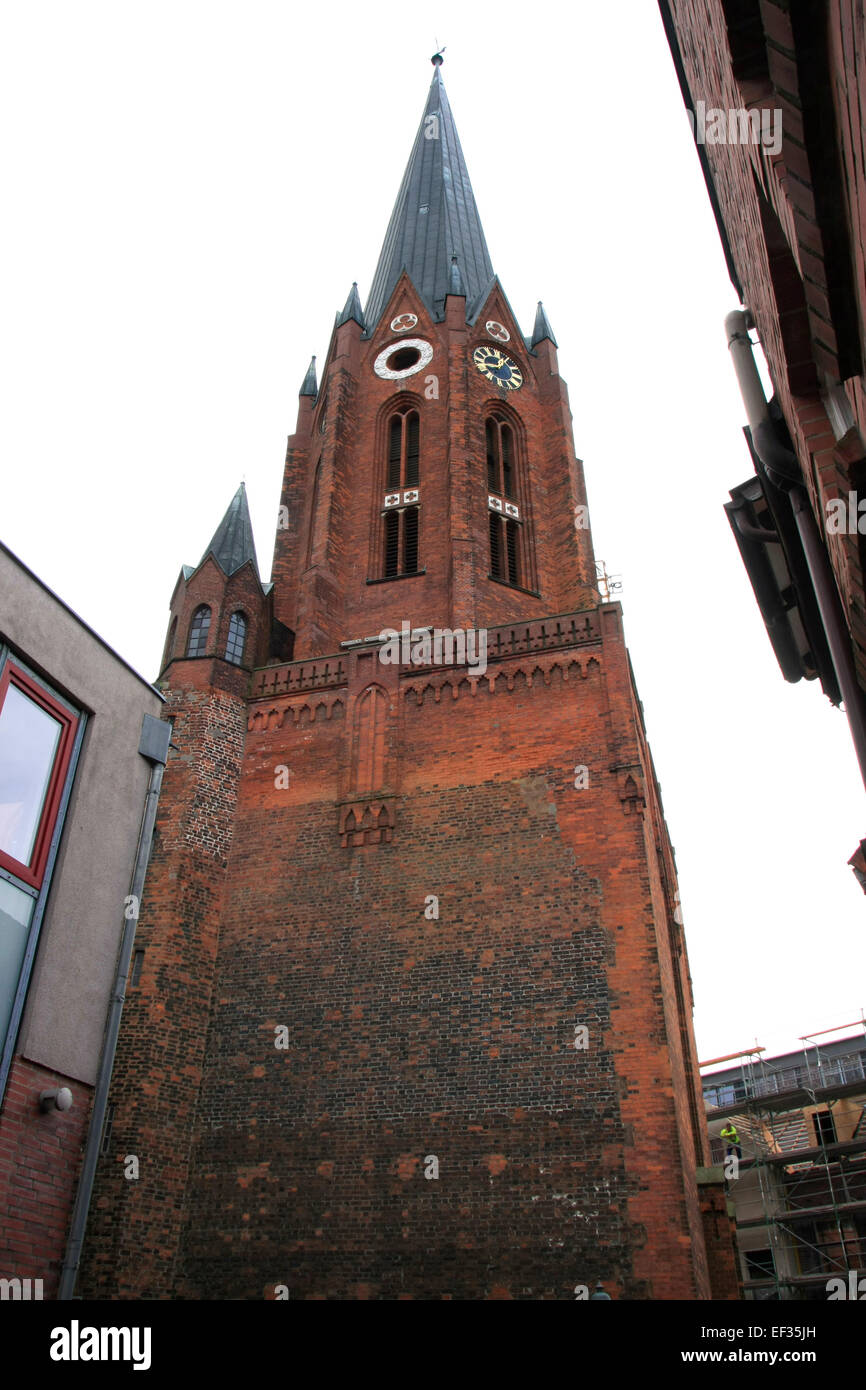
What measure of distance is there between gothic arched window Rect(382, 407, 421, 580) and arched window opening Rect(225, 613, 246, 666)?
381 cm

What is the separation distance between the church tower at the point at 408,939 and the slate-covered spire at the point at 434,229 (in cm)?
783

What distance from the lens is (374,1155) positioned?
18.0m

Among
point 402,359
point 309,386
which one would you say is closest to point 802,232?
point 402,359

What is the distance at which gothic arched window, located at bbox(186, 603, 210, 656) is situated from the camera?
2481cm

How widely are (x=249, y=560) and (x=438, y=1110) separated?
14014mm

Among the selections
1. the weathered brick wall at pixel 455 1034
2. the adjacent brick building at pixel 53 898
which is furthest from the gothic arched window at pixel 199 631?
the adjacent brick building at pixel 53 898

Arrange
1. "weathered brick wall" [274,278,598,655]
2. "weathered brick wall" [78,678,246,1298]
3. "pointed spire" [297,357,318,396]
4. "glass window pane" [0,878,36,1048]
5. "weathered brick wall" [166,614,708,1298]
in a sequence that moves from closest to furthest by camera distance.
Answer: "glass window pane" [0,878,36,1048], "weathered brick wall" [166,614,708,1298], "weathered brick wall" [78,678,246,1298], "weathered brick wall" [274,278,598,655], "pointed spire" [297,357,318,396]

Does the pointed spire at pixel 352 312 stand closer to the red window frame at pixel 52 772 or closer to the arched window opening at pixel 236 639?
the arched window opening at pixel 236 639

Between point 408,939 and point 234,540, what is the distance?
1181 cm

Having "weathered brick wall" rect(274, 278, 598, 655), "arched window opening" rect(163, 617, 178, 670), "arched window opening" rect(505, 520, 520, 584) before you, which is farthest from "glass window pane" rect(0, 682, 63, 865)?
"arched window opening" rect(505, 520, 520, 584)

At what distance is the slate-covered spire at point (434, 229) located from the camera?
113 feet

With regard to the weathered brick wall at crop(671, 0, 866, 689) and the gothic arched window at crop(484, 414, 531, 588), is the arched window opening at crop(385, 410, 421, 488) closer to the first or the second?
the gothic arched window at crop(484, 414, 531, 588)
